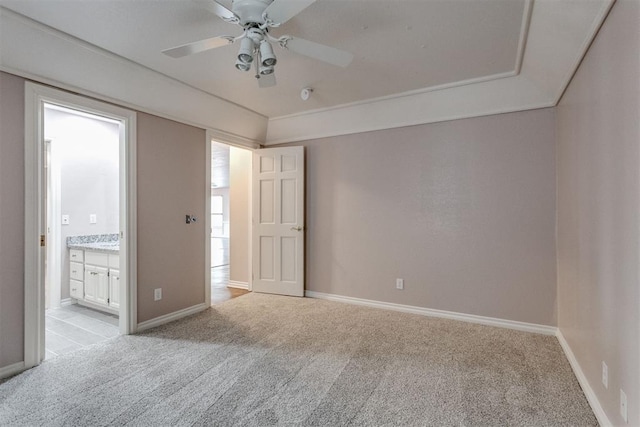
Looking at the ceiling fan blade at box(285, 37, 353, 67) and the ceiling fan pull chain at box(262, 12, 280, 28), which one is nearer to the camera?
the ceiling fan pull chain at box(262, 12, 280, 28)

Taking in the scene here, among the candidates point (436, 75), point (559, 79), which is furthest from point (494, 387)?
point (436, 75)

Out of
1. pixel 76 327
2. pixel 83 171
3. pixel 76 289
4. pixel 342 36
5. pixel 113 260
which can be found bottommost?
pixel 76 327

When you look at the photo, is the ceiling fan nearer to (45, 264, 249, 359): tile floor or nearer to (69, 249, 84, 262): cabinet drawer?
(45, 264, 249, 359): tile floor

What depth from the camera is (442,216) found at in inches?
136

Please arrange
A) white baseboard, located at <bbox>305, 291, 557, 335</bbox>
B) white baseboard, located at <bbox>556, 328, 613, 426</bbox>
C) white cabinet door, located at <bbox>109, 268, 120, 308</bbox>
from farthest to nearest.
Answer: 1. white cabinet door, located at <bbox>109, 268, 120, 308</bbox>
2. white baseboard, located at <bbox>305, 291, 557, 335</bbox>
3. white baseboard, located at <bbox>556, 328, 613, 426</bbox>

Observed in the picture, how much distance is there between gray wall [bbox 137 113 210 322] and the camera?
10.2ft

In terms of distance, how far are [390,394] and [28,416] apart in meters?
2.14

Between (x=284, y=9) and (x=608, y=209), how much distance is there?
202 centimetres

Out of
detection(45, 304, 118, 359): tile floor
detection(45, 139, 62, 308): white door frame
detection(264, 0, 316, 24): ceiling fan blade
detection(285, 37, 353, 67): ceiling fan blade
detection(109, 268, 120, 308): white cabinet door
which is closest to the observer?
detection(264, 0, 316, 24): ceiling fan blade

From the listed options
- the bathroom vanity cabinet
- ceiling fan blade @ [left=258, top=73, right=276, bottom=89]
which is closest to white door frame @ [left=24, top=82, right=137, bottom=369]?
the bathroom vanity cabinet

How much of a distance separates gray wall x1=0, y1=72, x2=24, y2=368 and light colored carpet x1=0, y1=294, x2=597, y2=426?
1.01 feet

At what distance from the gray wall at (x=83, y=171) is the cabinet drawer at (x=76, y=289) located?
0.25 ft

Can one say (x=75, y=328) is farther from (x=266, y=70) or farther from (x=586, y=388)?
(x=586, y=388)

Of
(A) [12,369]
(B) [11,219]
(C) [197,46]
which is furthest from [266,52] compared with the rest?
(A) [12,369]
